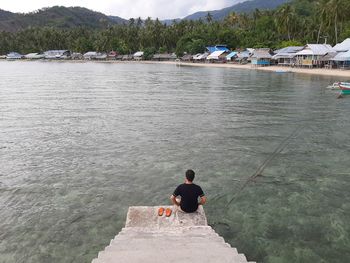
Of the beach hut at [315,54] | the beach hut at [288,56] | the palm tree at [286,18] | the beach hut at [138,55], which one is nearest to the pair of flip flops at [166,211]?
the beach hut at [315,54]

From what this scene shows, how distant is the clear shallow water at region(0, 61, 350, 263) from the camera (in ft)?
33.8

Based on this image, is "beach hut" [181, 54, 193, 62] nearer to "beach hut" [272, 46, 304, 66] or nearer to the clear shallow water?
"beach hut" [272, 46, 304, 66]

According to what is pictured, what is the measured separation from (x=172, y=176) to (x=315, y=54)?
79349 mm

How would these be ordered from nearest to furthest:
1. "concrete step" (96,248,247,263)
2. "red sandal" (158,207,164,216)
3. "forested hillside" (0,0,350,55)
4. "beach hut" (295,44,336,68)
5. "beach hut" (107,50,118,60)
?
"concrete step" (96,248,247,263)
"red sandal" (158,207,164,216)
"beach hut" (295,44,336,68)
"forested hillside" (0,0,350,55)
"beach hut" (107,50,118,60)

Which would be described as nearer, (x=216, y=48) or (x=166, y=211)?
(x=166, y=211)

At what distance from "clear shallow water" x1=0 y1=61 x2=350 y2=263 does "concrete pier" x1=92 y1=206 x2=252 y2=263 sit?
1.62 m

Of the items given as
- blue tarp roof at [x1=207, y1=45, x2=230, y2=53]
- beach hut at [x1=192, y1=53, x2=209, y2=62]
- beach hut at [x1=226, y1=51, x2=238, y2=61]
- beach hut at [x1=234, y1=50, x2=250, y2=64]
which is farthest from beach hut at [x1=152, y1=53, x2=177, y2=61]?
beach hut at [x1=234, y1=50, x2=250, y2=64]

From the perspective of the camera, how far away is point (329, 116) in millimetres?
29500

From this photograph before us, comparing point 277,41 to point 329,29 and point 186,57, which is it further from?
point 186,57

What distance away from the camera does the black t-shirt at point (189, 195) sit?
31.2 ft

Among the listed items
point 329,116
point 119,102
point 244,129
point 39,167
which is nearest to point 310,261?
point 39,167

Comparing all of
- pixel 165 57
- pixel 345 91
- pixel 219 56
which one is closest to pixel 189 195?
pixel 345 91

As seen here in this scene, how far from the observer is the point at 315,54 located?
3300 inches

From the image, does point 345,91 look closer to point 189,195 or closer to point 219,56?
point 189,195
